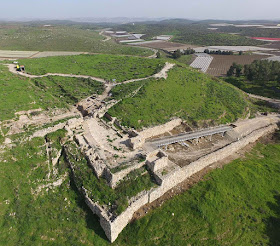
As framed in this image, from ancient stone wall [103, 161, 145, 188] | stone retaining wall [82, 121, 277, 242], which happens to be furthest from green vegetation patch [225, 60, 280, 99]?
ancient stone wall [103, 161, 145, 188]

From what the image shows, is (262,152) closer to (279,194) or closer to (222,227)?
(279,194)

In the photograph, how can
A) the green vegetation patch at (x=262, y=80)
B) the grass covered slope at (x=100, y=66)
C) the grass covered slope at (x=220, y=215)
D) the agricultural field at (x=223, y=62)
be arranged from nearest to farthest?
the grass covered slope at (x=220, y=215)
the grass covered slope at (x=100, y=66)
the green vegetation patch at (x=262, y=80)
the agricultural field at (x=223, y=62)

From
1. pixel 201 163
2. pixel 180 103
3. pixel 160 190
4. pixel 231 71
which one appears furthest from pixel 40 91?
pixel 231 71

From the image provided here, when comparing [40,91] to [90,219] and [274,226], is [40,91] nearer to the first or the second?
[90,219]

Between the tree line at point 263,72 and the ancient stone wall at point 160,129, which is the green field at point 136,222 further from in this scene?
the tree line at point 263,72

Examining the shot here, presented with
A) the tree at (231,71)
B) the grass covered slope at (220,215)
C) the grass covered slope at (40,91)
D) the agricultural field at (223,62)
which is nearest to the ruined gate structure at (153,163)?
the grass covered slope at (220,215)

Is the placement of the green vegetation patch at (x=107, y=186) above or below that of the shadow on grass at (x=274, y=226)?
above

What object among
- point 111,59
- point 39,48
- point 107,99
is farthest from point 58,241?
point 39,48
